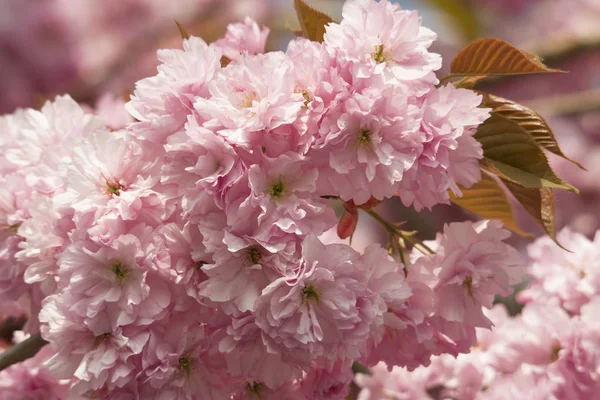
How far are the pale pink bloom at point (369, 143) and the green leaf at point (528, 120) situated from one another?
11 centimetres

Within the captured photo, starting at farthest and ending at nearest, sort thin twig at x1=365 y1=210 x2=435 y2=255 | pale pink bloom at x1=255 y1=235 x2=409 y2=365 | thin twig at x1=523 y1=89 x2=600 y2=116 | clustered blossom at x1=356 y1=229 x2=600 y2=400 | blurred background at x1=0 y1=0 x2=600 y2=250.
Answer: blurred background at x1=0 y1=0 x2=600 y2=250, thin twig at x1=523 y1=89 x2=600 y2=116, clustered blossom at x1=356 y1=229 x2=600 y2=400, thin twig at x1=365 y1=210 x2=435 y2=255, pale pink bloom at x1=255 y1=235 x2=409 y2=365

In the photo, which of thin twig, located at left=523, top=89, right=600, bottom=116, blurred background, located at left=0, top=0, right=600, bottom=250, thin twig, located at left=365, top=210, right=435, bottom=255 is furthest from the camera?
blurred background, located at left=0, top=0, right=600, bottom=250

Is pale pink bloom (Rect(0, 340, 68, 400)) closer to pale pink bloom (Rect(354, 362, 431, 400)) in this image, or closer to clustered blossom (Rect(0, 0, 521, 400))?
clustered blossom (Rect(0, 0, 521, 400))

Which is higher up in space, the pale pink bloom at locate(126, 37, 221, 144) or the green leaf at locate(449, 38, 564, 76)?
the pale pink bloom at locate(126, 37, 221, 144)

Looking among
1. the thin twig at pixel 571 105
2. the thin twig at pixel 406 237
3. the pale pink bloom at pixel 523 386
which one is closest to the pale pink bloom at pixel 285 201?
the thin twig at pixel 406 237

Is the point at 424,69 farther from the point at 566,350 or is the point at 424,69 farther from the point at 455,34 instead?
the point at 455,34

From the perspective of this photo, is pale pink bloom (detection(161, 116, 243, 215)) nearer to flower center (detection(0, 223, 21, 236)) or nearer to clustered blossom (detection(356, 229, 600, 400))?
flower center (detection(0, 223, 21, 236))

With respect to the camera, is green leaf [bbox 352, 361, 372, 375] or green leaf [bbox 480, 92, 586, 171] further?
green leaf [bbox 352, 361, 372, 375]

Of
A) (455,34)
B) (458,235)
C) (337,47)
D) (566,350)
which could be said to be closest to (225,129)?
(337,47)

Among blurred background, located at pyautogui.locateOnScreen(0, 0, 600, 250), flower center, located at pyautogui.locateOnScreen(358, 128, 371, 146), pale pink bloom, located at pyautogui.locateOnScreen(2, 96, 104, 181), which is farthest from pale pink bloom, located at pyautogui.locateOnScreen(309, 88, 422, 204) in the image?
blurred background, located at pyautogui.locateOnScreen(0, 0, 600, 250)

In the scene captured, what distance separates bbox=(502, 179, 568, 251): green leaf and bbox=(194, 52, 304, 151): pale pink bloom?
0.20 m

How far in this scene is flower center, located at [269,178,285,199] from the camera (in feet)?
1.57

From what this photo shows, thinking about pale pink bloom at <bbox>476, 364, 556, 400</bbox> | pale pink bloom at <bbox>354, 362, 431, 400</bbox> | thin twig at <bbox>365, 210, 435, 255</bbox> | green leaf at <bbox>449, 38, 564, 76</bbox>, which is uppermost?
green leaf at <bbox>449, 38, 564, 76</bbox>

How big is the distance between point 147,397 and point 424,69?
0.99 ft
